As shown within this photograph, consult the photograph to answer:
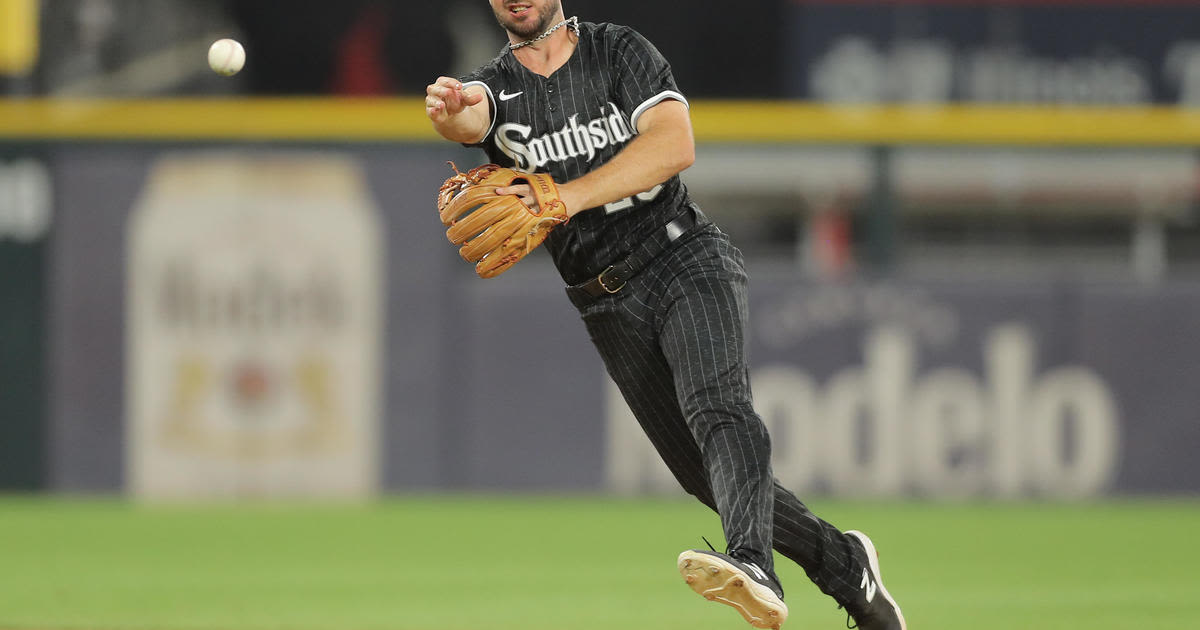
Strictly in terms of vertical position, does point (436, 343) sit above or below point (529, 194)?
below

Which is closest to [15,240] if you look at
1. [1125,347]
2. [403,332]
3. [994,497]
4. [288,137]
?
[288,137]

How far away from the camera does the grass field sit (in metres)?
5.32

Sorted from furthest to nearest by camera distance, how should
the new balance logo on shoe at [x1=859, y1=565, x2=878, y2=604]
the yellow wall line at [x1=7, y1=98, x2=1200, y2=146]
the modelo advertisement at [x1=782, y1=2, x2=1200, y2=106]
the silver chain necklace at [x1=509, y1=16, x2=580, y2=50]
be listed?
the modelo advertisement at [x1=782, y1=2, x2=1200, y2=106] < the yellow wall line at [x1=7, y1=98, x2=1200, y2=146] < the new balance logo on shoe at [x1=859, y1=565, x2=878, y2=604] < the silver chain necklace at [x1=509, y1=16, x2=580, y2=50]

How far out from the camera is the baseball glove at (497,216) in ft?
12.9

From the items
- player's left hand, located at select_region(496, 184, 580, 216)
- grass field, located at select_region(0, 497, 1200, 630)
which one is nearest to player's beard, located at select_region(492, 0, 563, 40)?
player's left hand, located at select_region(496, 184, 580, 216)

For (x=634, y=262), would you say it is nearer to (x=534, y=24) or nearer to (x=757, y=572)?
(x=534, y=24)

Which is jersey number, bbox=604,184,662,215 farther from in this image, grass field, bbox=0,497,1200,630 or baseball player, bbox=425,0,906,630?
grass field, bbox=0,497,1200,630

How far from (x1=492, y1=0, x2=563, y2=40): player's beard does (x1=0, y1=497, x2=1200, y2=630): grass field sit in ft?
5.94

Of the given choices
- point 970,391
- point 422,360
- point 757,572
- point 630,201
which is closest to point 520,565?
point 422,360

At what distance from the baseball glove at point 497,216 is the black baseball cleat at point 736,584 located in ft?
2.70

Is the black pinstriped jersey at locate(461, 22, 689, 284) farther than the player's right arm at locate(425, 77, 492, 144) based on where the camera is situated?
Yes

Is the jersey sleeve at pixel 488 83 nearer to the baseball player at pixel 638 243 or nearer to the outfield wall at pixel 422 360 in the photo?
the baseball player at pixel 638 243

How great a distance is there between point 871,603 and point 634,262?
1044mm

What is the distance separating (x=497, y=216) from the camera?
13.1 feet
